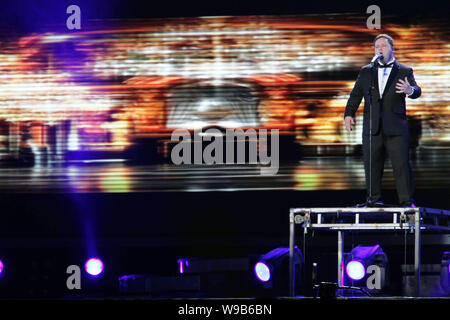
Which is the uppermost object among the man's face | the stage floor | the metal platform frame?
the man's face

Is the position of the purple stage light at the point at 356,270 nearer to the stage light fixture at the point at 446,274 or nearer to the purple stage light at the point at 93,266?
the stage light fixture at the point at 446,274

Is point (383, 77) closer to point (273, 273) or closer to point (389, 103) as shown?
point (389, 103)

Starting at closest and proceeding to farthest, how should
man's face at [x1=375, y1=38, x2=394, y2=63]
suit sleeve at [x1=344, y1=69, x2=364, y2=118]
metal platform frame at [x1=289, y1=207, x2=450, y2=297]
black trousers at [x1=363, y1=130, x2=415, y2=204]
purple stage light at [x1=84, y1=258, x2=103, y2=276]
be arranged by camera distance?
metal platform frame at [x1=289, y1=207, x2=450, y2=297] < man's face at [x1=375, y1=38, x2=394, y2=63] < black trousers at [x1=363, y1=130, x2=415, y2=204] < suit sleeve at [x1=344, y1=69, x2=364, y2=118] < purple stage light at [x1=84, y1=258, x2=103, y2=276]

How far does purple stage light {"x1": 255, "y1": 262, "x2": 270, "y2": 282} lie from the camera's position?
6324 millimetres

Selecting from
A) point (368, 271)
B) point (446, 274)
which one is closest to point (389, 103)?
point (368, 271)

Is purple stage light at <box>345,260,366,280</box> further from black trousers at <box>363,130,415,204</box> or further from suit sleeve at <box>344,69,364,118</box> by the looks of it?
suit sleeve at <box>344,69,364,118</box>

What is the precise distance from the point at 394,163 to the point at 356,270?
0.81m

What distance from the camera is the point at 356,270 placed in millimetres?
6094

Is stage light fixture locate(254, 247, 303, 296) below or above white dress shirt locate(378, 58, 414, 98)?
below

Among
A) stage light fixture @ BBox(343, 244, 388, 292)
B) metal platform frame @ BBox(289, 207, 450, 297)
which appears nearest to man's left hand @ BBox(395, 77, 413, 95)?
metal platform frame @ BBox(289, 207, 450, 297)

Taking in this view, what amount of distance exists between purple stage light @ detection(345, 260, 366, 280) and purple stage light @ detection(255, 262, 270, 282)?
61 cm

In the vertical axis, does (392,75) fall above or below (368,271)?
above

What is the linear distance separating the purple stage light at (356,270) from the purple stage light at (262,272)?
606 mm
